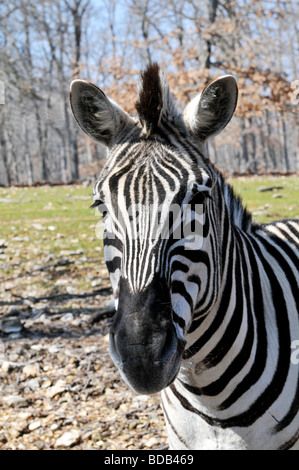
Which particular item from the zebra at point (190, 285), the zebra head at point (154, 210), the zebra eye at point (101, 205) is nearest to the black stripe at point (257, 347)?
the zebra at point (190, 285)

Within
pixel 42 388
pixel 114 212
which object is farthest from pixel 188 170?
pixel 42 388

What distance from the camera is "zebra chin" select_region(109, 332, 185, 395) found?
1480 mm

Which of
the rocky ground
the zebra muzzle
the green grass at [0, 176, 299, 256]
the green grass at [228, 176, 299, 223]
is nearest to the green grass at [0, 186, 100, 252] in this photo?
the green grass at [0, 176, 299, 256]

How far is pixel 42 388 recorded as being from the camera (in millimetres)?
4355

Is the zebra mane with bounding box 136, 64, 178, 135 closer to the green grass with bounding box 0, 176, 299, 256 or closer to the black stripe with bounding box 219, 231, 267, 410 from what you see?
the black stripe with bounding box 219, 231, 267, 410

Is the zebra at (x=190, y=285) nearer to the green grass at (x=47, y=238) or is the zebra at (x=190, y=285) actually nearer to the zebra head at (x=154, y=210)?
the zebra head at (x=154, y=210)

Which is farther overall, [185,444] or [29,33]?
[29,33]

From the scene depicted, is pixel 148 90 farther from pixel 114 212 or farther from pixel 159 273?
pixel 159 273

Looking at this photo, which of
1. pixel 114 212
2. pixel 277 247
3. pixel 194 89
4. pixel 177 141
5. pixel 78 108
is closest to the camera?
pixel 114 212

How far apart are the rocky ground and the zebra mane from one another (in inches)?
103

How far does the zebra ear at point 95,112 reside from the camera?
1.98m

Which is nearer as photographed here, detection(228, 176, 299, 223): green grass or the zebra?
the zebra

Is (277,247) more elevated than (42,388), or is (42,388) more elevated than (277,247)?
(277,247)

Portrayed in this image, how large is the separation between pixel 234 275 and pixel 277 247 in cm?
67
